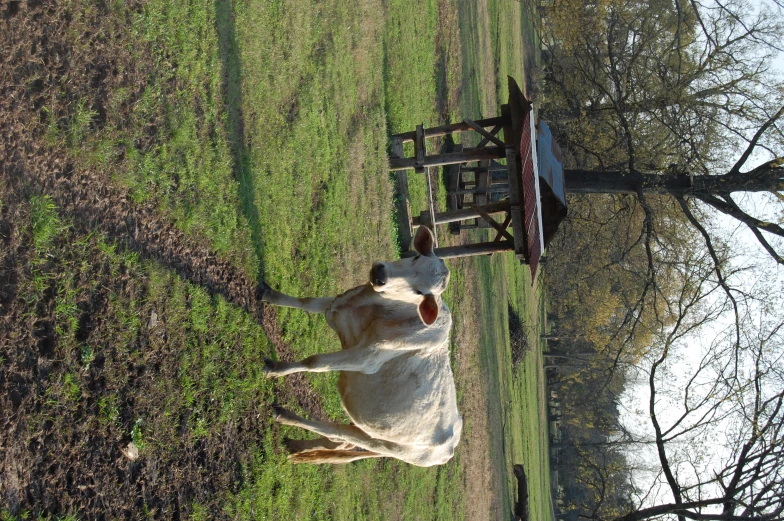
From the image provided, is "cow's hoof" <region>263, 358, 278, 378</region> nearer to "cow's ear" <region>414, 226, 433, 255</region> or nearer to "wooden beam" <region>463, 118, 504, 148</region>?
"cow's ear" <region>414, 226, 433, 255</region>

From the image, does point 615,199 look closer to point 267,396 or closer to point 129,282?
point 267,396

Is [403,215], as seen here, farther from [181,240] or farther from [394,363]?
[181,240]

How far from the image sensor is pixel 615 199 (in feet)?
65.8

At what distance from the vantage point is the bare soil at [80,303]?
449cm

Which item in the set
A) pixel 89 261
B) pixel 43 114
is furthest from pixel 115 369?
pixel 43 114

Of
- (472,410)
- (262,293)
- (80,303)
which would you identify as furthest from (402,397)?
(472,410)

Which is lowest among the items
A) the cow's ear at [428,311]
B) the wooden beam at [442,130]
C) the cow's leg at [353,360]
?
the cow's leg at [353,360]

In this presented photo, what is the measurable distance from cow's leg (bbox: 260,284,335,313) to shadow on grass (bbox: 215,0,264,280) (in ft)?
0.83

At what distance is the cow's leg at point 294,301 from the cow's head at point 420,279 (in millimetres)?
1115

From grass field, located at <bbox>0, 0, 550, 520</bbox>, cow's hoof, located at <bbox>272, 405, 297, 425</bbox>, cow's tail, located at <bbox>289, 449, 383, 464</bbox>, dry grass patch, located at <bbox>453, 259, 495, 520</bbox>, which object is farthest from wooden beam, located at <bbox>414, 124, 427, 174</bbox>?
cow's tail, located at <bbox>289, 449, 383, 464</bbox>

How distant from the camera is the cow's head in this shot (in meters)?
5.69

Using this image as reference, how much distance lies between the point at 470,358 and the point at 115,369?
11.2 meters

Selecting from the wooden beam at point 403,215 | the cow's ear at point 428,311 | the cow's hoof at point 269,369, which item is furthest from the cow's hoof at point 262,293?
the wooden beam at point 403,215

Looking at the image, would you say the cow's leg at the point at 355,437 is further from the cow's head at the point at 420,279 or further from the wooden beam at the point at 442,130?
the wooden beam at the point at 442,130
